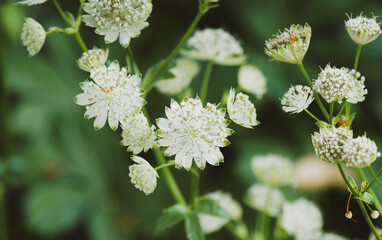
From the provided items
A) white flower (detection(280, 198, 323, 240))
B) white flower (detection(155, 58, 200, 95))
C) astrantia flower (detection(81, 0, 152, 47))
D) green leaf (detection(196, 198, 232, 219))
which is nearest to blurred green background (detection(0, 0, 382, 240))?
white flower (detection(280, 198, 323, 240))

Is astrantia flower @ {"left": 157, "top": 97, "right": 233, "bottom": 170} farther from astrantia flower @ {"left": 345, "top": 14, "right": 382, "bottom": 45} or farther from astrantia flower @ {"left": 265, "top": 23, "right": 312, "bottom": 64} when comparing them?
astrantia flower @ {"left": 345, "top": 14, "right": 382, "bottom": 45}

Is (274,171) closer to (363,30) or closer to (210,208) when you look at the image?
(210,208)

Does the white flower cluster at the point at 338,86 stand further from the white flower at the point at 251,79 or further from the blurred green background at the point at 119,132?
the blurred green background at the point at 119,132

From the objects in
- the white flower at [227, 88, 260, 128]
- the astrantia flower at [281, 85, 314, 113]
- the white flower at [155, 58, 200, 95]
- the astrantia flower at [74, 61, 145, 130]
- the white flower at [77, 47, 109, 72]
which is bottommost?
the white flower at [155, 58, 200, 95]

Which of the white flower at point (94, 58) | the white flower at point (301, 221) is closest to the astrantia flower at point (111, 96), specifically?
the white flower at point (94, 58)

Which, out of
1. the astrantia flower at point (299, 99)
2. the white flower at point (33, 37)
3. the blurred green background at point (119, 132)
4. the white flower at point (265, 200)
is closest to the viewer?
the astrantia flower at point (299, 99)
